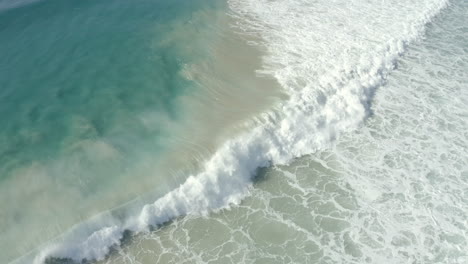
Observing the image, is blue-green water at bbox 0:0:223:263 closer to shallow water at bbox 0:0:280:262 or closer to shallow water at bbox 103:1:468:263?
shallow water at bbox 0:0:280:262

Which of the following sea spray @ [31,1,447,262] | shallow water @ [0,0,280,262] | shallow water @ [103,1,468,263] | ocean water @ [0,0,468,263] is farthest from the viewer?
sea spray @ [31,1,447,262]

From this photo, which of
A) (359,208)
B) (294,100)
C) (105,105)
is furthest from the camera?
(294,100)

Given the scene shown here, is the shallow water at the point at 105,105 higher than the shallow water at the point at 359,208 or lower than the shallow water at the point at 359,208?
higher

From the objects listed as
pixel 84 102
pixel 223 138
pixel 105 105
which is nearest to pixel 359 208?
pixel 223 138

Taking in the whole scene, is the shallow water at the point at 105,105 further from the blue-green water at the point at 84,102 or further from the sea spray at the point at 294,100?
the sea spray at the point at 294,100

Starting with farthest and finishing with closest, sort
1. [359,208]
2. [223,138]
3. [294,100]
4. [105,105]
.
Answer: [294,100] → [105,105] → [223,138] → [359,208]

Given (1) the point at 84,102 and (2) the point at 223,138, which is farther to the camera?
(1) the point at 84,102

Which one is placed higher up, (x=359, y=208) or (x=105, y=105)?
(x=105, y=105)

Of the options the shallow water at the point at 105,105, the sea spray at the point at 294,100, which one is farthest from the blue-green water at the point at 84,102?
the sea spray at the point at 294,100

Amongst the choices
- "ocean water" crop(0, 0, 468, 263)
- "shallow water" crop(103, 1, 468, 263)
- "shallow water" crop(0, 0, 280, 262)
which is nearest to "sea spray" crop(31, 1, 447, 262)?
"ocean water" crop(0, 0, 468, 263)

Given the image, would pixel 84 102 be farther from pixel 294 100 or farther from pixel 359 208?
pixel 359 208
